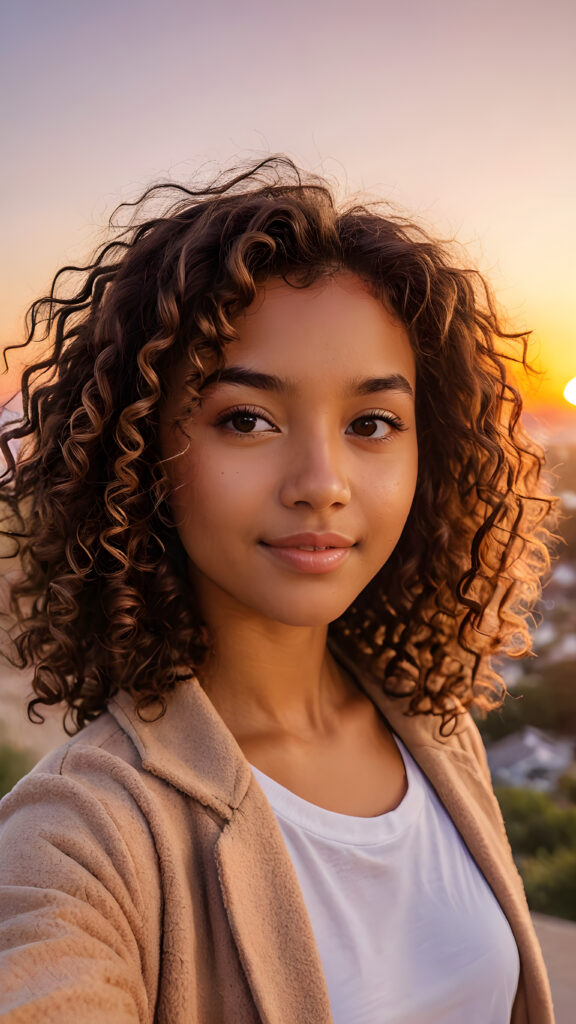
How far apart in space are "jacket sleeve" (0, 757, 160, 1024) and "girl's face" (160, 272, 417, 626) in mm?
359

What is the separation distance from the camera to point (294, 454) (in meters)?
1.19

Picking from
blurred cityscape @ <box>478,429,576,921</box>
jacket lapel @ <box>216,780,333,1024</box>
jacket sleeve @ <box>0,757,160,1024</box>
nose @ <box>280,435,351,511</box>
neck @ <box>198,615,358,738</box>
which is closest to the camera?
jacket sleeve @ <box>0,757,160,1024</box>

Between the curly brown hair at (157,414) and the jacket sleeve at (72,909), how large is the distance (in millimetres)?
226

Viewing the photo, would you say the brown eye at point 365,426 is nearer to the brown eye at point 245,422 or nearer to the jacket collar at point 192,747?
the brown eye at point 245,422

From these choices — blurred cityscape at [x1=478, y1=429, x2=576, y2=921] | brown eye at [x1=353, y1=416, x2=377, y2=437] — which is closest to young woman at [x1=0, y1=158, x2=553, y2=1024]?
brown eye at [x1=353, y1=416, x2=377, y2=437]

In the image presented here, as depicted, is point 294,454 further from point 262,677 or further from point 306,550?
point 262,677

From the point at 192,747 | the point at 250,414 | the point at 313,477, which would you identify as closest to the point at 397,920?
the point at 192,747

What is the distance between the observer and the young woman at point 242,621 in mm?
1060

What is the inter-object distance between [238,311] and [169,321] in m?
0.10

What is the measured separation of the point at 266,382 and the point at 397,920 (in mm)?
799

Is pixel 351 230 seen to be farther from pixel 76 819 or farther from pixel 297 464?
pixel 76 819

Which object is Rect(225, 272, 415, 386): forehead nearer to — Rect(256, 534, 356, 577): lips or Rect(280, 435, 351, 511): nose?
Rect(280, 435, 351, 511): nose

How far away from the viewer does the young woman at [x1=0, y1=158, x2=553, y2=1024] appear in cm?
106

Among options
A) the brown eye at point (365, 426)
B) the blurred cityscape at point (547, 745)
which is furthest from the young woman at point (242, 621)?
the blurred cityscape at point (547, 745)
